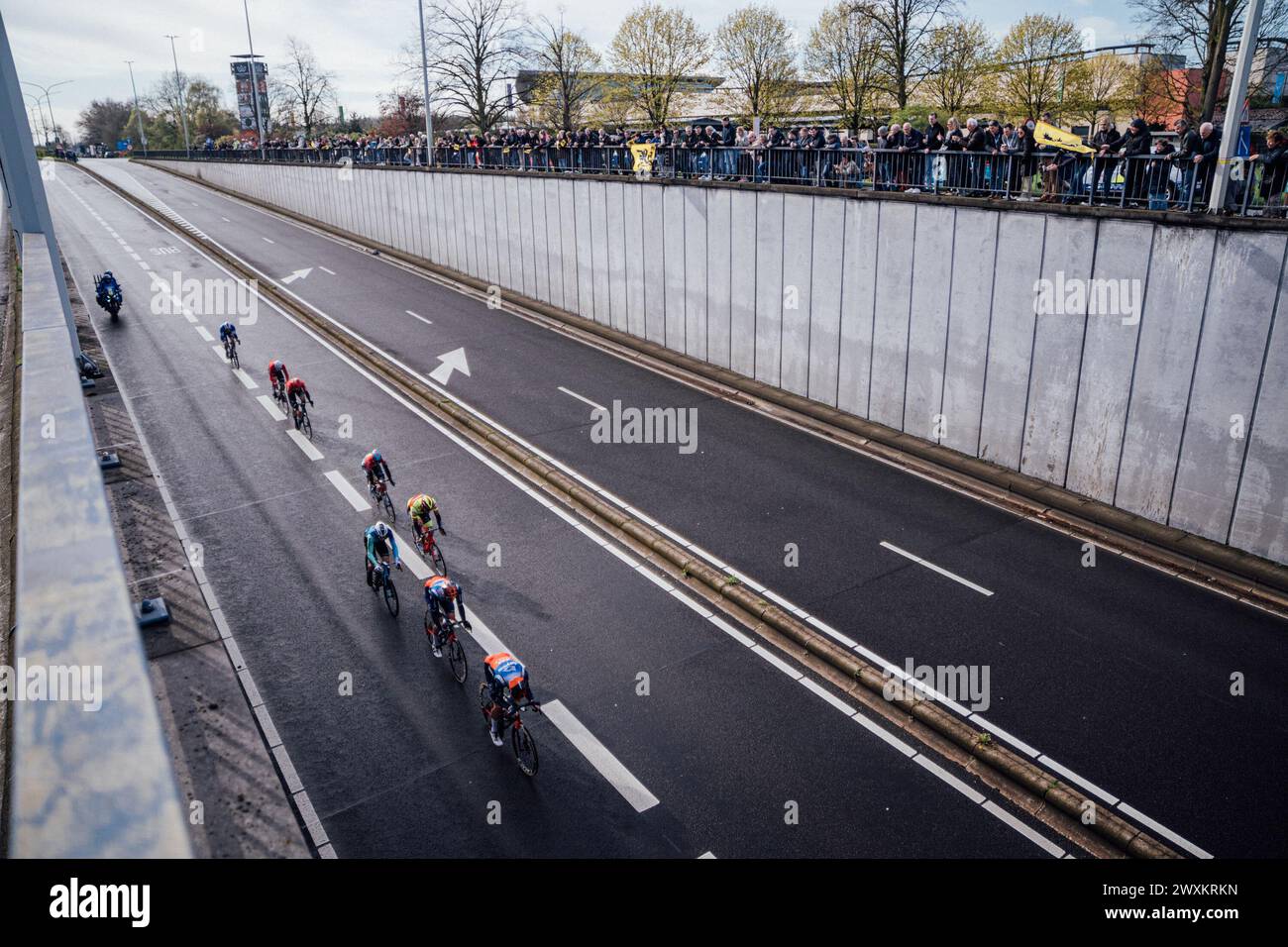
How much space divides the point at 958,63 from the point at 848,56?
5308 mm

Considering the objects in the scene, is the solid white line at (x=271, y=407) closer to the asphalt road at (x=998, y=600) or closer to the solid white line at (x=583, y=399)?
the asphalt road at (x=998, y=600)

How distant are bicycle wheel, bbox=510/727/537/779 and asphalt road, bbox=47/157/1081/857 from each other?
0.14 m

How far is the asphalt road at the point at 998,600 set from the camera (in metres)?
8.98

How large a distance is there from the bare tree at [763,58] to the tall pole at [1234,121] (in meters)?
37.3

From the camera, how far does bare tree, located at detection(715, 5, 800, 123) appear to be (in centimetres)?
4797

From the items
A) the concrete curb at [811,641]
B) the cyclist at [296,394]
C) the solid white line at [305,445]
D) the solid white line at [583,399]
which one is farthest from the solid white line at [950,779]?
the cyclist at [296,394]

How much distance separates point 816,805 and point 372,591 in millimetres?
6895

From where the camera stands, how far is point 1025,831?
27.1 feet

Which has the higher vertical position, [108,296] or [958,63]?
[958,63]

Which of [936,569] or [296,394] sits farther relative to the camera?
[296,394]

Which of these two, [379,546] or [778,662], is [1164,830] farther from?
[379,546]

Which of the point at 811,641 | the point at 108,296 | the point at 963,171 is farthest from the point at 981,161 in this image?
the point at 108,296

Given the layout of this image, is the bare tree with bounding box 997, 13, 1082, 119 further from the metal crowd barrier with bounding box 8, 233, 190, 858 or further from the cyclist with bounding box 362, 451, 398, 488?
the metal crowd barrier with bounding box 8, 233, 190, 858
